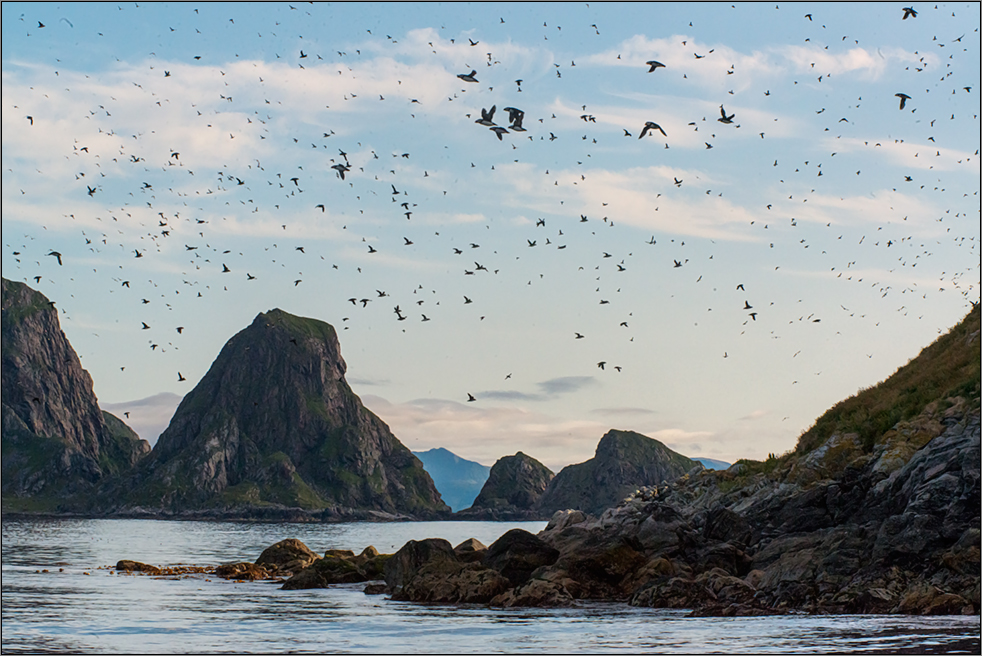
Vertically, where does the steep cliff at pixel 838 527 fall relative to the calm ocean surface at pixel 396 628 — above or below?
above

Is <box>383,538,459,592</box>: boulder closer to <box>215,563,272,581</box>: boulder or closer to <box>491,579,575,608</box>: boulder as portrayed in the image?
<box>491,579,575,608</box>: boulder

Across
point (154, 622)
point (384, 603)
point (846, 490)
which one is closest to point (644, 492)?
point (846, 490)

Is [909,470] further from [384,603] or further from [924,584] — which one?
[384,603]

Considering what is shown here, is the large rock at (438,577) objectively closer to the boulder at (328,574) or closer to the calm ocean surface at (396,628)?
the calm ocean surface at (396,628)

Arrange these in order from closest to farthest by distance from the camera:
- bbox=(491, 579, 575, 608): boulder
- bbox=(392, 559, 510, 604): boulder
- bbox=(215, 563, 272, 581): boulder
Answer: bbox=(491, 579, 575, 608): boulder
bbox=(392, 559, 510, 604): boulder
bbox=(215, 563, 272, 581): boulder

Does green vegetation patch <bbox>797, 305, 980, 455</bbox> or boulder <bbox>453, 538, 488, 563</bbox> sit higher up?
green vegetation patch <bbox>797, 305, 980, 455</bbox>

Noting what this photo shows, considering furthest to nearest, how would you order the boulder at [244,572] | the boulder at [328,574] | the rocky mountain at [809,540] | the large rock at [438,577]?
the boulder at [244,572], the boulder at [328,574], the large rock at [438,577], the rocky mountain at [809,540]

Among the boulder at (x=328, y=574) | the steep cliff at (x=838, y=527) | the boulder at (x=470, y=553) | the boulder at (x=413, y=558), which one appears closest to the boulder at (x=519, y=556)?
the steep cliff at (x=838, y=527)

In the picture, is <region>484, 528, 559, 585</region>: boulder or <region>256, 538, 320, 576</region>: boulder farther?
<region>256, 538, 320, 576</region>: boulder

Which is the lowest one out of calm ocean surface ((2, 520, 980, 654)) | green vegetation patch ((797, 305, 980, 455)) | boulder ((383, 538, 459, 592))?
calm ocean surface ((2, 520, 980, 654))

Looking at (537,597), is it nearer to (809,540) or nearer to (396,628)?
(396,628)

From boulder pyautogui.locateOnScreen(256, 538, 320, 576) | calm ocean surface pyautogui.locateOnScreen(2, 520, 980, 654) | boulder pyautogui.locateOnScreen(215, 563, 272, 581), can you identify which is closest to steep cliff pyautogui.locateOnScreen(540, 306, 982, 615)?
calm ocean surface pyautogui.locateOnScreen(2, 520, 980, 654)

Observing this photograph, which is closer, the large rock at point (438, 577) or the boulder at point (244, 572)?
the large rock at point (438, 577)
